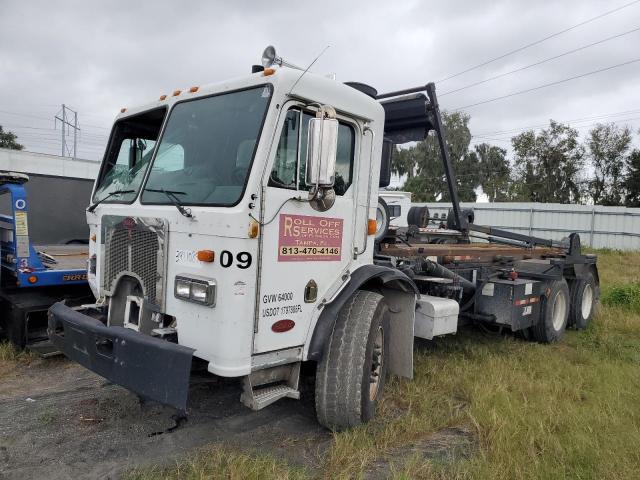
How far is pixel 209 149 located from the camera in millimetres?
3418

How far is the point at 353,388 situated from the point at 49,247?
554cm

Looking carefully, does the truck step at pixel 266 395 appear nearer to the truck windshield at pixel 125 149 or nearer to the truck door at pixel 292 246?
the truck door at pixel 292 246

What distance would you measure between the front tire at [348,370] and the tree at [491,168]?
44201 millimetres

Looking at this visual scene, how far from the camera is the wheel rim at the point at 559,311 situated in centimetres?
691

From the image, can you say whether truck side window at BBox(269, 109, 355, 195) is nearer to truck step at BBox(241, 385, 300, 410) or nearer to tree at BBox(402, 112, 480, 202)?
truck step at BBox(241, 385, 300, 410)

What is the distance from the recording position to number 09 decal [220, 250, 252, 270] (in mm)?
2988

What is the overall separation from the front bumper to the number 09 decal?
0.54m

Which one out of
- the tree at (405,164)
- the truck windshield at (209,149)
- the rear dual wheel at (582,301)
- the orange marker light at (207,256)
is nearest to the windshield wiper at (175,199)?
the truck windshield at (209,149)

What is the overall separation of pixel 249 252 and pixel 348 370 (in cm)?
118

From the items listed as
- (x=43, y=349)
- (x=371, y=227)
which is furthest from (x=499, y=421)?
(x=43, y=349)

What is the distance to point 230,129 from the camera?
11.1ft

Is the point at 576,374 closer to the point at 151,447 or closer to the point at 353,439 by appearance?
the point at 353,439

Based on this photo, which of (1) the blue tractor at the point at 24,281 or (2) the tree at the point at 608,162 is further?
(2) the tree at the point at 608,162

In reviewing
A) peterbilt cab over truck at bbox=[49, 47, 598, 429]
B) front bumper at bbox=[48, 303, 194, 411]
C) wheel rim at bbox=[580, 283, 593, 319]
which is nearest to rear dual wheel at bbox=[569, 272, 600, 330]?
wheel rim at bbox=[580, 283, 593, 319]
